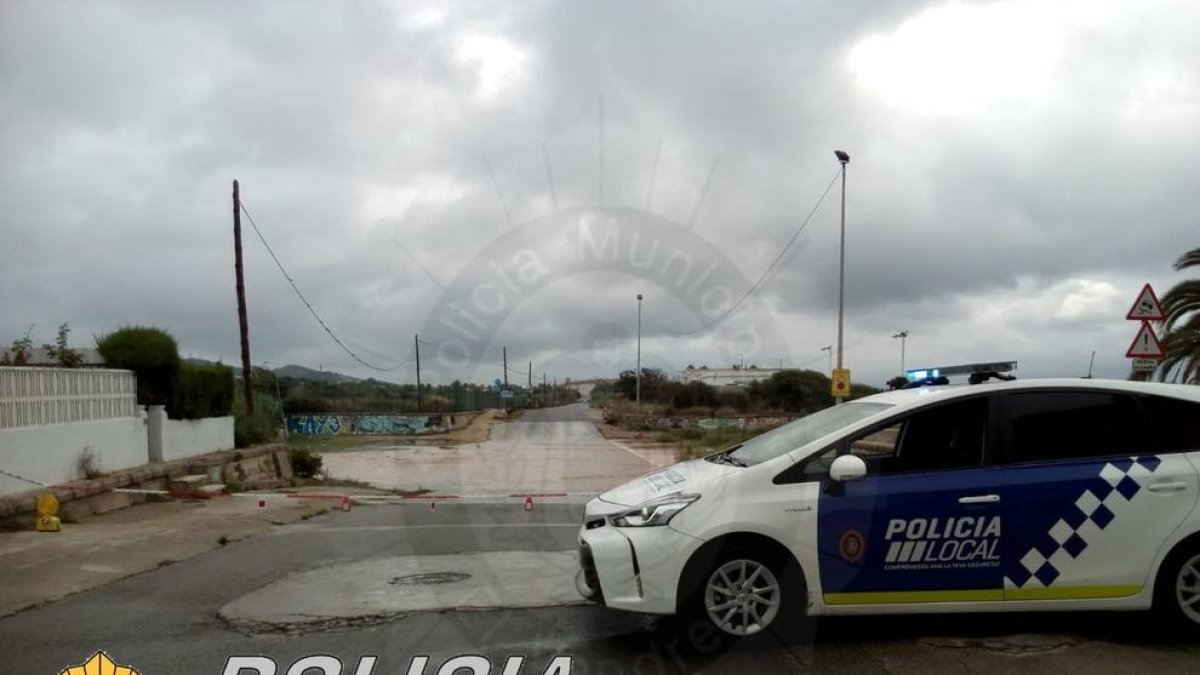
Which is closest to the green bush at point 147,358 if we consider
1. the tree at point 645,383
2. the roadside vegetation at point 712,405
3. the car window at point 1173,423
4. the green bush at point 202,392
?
the green bush at point 202,392

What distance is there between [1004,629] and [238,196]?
23.6m

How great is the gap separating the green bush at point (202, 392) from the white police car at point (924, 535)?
14292 mm

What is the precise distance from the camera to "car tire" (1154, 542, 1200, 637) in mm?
5164

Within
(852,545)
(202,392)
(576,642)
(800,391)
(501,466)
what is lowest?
(501,466)

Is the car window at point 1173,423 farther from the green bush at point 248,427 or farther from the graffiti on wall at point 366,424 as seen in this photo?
the graffiti on wall at point 366,424

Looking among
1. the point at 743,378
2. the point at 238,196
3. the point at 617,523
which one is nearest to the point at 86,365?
the point at 238,196

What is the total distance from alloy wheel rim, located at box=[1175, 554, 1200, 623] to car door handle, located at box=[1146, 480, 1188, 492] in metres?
0.41

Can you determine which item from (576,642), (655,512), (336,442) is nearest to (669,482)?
(655,512)

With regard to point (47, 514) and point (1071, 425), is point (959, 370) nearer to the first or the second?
point (1071, 425)

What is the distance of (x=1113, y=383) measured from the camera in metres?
5.61

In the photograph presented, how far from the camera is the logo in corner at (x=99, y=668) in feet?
15.8

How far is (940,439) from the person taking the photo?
564cm

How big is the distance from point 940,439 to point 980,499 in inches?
23.4

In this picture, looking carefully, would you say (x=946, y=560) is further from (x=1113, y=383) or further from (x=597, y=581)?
(x=597, y=581)
